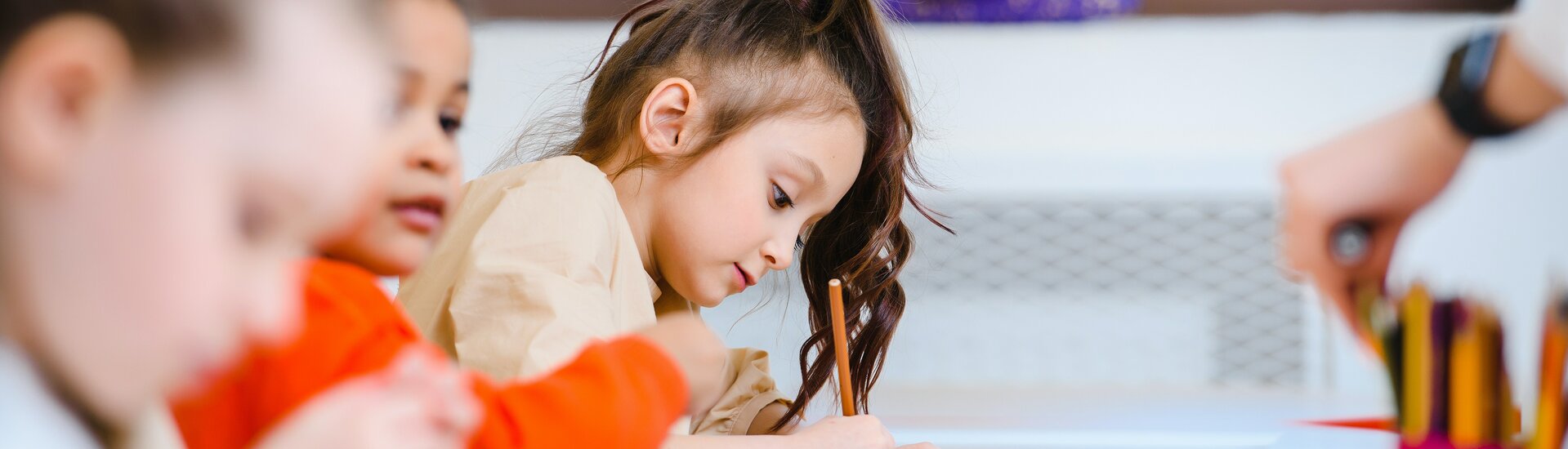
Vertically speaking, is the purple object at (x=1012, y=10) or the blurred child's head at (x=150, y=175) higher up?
the blurred child's head at (x=150, y=175)

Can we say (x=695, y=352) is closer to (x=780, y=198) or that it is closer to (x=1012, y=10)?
(x=780, y=198)

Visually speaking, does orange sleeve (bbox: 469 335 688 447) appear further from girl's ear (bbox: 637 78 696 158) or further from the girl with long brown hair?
girl's ear (bbox: 637 78 696 158)

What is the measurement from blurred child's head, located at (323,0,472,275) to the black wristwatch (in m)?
0.25

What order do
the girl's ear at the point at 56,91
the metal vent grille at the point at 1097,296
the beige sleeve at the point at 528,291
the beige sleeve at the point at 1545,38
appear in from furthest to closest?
1. the metal vent grille at the point at 1097,296
2. the beige sleeve at the point at 528,291
3. the beige sleeve at the point at 1545,38
4. the girl's ear at the point at 56,91

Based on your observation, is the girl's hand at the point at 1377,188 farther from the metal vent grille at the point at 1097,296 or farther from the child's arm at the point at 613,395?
the metal vent grille at the point at 1097,296

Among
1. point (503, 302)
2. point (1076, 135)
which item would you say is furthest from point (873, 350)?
point (1076, 135)

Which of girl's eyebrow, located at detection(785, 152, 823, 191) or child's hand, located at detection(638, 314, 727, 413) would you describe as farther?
girl's eyebrow, located at detection(785, 152, 823, 191)

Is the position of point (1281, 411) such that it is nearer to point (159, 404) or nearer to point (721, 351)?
point (721, 351)

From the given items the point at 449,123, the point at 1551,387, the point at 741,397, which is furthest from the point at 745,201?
the point at 1551,387

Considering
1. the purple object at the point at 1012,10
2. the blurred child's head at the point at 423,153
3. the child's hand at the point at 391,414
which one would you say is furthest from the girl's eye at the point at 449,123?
the purple object at the point at 1012,10

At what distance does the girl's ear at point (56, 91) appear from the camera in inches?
5.8

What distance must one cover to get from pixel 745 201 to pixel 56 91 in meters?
0.43

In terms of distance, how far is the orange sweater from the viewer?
0.28 meters

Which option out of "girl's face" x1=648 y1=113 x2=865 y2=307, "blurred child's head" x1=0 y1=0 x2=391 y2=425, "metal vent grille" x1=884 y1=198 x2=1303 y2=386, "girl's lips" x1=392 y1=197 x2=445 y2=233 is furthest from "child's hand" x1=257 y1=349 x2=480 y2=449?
"metal vent grille" x1=884 y1=198 x2=1303 y2=386
